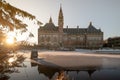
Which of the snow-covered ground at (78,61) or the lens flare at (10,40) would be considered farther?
the snow-covered ground at (78,61)

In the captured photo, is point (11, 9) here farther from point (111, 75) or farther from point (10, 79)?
point (111, 75)

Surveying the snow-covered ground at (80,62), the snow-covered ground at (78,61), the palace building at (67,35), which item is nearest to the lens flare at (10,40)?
the snow-covered ground at (78,61)

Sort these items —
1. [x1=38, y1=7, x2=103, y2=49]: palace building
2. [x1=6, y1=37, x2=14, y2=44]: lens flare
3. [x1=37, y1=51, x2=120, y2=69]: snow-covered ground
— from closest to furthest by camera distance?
[x1=6, y1=37, x2=14, y2=44]: lens flare, [x1=37, y1=51, x2=120, y2=69]: snow-covered ground, [x1=38, y1=7, x2=103, y2=49]: palace building

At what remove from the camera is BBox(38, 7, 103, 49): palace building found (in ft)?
352

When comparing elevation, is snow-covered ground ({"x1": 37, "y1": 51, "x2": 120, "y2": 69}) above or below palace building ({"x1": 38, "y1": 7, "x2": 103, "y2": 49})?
below

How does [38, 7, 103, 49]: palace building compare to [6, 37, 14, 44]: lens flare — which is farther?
[38, 7, 103, 49]: palace building

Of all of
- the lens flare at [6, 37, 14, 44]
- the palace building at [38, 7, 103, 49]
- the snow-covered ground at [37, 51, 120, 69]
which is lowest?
the snow-covered ground at [37, 51, 120, 69]

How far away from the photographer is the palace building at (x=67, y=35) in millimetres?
107250

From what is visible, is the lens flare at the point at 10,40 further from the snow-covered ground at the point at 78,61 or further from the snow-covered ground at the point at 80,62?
the snow-covered ground at the point at 80,62

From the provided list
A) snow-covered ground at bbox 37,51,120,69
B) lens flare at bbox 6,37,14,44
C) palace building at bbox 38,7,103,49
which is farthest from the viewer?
palace building at bbox 38,7,103,49

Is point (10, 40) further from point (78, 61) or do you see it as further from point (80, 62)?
point (78, 61)

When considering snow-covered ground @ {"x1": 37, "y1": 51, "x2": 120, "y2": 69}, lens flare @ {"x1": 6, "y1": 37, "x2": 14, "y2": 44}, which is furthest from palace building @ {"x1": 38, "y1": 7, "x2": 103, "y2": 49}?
lens flare @ {"x1": 6, "y1": 37, "x2": 14, "y2": 44}

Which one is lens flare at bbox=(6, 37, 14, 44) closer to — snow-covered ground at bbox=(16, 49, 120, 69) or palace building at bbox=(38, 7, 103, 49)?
snow-covered ground at bbox=(16, 49, 120, 69)

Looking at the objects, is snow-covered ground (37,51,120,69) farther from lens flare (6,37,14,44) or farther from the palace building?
the palace building
